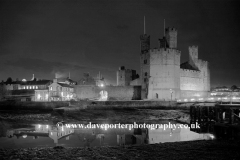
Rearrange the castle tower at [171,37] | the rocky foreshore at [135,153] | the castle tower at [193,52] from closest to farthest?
1. the rocky foreshore at [135,153]
2. the castle tower at [171,37]
3. the castle tower at [193,52]

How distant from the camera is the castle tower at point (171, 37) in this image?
42.4 metres

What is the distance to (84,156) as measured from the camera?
7.95 m

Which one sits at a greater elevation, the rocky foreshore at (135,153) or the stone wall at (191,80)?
the stone wall at (191,80)

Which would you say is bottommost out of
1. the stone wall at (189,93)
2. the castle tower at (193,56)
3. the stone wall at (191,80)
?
the stone wall at (189,93)

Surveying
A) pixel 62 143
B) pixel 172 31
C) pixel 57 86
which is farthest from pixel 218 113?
pixel 57 86

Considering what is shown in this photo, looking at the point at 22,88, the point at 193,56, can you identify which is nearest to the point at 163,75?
the point at 193,56

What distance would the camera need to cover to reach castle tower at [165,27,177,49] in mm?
42375

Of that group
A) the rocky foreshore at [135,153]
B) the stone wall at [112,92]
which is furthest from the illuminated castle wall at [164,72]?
the rocky foreshore at [135,153]

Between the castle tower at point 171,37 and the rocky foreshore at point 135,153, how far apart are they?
3458 centimetres

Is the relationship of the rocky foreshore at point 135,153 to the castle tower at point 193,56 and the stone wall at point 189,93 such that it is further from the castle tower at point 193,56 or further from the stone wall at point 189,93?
the castle tower at point 193,56

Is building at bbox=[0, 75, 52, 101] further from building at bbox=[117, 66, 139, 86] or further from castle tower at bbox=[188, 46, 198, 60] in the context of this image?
castle tower at bbox=[188, 46, 198, 60]

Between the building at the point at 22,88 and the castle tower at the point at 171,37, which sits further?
the building at the point at 22,88

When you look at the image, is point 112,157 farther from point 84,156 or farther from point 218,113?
point 218,113

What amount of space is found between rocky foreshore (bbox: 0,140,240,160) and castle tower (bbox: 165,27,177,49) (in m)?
34.6
